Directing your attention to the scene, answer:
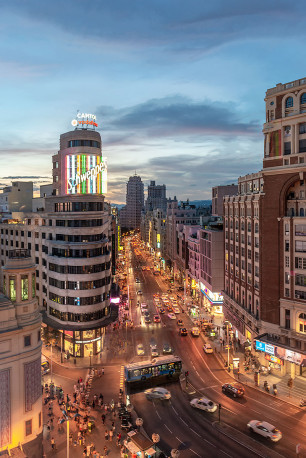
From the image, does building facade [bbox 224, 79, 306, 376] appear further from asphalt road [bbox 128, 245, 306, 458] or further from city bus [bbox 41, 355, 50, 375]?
city bus [bbox 41, 355, 50, 375]

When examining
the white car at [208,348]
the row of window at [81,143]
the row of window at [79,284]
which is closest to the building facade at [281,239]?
the white car at [208,348]

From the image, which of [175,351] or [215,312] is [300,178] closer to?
[175,351]

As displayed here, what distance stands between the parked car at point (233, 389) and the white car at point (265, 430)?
27.8ft

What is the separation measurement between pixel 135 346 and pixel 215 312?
33.5 meters

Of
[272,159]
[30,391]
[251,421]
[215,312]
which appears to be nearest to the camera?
[30,391]

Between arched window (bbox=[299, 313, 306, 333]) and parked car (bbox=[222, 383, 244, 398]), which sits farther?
arched window (bbox=[299, 313, 306, 333])

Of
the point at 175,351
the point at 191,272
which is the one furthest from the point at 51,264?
the point at 191,272

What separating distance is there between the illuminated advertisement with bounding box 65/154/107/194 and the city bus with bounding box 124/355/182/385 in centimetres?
5062

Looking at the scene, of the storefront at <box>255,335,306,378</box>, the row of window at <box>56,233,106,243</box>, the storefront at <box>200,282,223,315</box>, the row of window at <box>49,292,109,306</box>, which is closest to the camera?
the storefront at <box>255,335,306,378</box>

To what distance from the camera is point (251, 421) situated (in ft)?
141

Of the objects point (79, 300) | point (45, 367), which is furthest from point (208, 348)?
point (45, 367)

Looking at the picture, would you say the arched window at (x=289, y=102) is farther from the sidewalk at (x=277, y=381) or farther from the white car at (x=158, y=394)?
the white car at (x=158, y=394)

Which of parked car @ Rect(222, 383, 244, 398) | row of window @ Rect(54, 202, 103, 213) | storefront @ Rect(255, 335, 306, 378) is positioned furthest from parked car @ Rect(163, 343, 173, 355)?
row of window @ Rect(54, 202, 103, 213)

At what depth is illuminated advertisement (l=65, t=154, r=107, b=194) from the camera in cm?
9050
